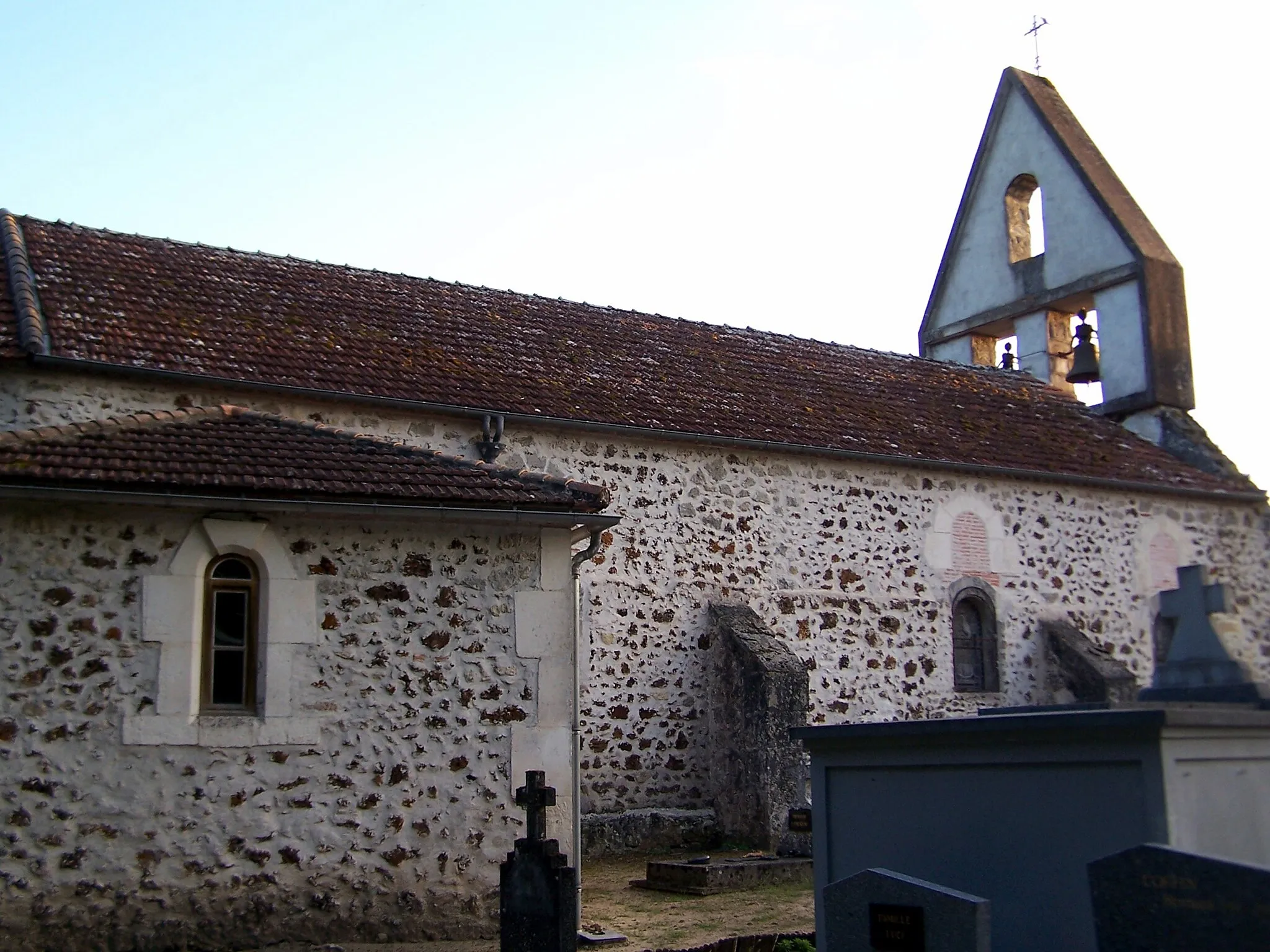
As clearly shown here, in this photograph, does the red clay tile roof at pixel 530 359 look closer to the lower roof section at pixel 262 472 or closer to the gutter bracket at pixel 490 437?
the gutter bracket at pixel 490 437

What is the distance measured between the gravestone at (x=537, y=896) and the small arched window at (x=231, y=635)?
2.05m

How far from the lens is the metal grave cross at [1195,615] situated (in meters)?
7.21

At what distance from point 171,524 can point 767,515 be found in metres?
7.24

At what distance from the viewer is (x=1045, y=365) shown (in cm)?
1956

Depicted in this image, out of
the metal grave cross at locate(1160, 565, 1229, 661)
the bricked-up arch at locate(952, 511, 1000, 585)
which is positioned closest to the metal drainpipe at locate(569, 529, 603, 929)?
the metal grave cross at locate(1160, 565, 1229, 661)

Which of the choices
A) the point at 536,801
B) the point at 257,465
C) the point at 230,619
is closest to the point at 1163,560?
the point at 536,801

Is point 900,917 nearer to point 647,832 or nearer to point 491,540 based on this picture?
point 491,540

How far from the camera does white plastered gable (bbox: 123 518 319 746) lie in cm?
805

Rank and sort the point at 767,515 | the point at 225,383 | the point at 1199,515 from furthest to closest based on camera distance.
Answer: the point at 1199,515 < the point at 767,515 < the point at 225,383

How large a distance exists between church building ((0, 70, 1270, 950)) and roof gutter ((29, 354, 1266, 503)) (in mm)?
48

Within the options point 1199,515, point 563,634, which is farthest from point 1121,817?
point 1199,515

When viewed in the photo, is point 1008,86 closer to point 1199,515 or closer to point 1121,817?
point 1199,515

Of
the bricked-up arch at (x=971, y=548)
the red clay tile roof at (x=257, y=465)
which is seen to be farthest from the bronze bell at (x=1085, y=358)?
the red clay tile roof at (x=257, y=465)

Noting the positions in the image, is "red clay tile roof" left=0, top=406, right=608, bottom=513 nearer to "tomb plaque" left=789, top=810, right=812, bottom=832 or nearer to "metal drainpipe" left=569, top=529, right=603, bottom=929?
"metal drainpipe" left=569, top=529, right=603, bottom=929
